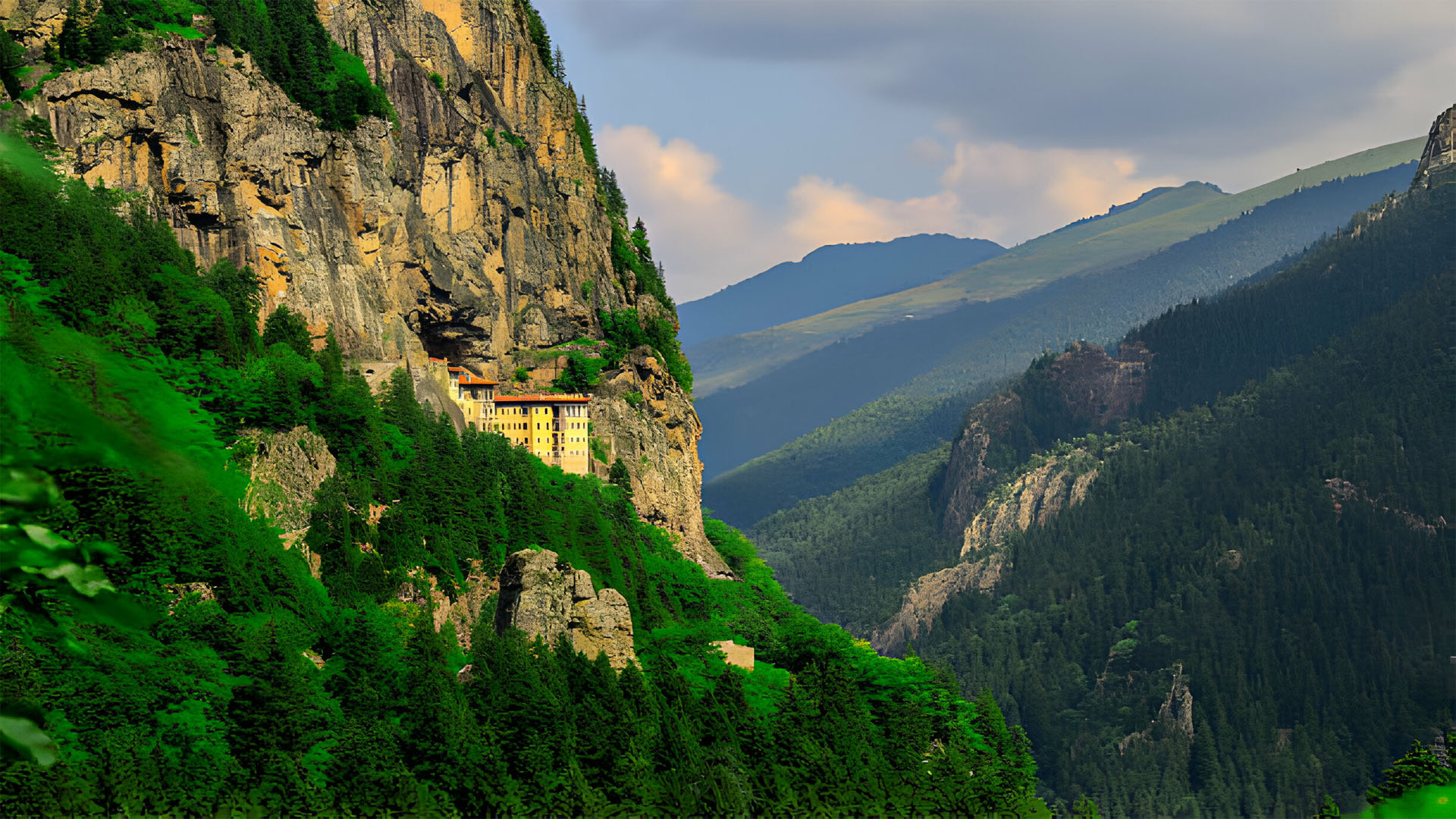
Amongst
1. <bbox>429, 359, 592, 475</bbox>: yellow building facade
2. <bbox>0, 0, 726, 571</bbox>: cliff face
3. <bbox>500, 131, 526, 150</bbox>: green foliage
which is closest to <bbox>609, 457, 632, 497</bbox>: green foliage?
<bbox>0, 0, 726, 571</bbox>: cliff face

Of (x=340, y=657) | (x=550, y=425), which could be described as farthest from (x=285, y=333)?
(x=550, y=425)

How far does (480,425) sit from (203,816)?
178 ft

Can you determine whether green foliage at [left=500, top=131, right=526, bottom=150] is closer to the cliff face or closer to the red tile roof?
the cliff face

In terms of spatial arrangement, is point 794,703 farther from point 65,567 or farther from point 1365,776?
point 1365,776

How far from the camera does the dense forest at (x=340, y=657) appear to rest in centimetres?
5131

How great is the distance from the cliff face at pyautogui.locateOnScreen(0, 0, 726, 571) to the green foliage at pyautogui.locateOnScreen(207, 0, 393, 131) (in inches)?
47.2

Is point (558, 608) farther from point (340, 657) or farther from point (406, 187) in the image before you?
point (406, 187)

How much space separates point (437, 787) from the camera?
184ft

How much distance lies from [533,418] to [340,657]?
134 feet

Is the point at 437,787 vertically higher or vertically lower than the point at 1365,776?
higher

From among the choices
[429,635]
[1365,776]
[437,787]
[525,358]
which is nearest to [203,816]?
[437,787]

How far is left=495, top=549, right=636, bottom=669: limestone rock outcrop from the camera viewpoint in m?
72.4

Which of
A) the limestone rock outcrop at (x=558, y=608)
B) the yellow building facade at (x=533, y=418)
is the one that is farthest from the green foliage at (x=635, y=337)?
the limestone rock outcrop at (x=558, y=608)

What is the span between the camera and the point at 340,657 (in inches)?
2505
